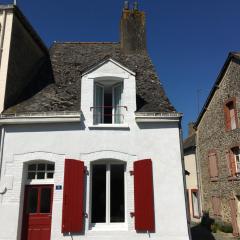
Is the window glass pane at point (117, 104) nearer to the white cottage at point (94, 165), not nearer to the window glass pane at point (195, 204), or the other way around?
the white cottage at point (94, 165)

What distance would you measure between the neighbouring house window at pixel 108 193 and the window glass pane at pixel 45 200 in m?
1.29

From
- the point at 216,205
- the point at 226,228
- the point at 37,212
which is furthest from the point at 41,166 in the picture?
the point at 216,205

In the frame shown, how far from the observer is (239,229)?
1648 centimetres

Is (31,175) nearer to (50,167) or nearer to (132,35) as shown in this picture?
(50,167)

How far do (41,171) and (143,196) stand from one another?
3.16m

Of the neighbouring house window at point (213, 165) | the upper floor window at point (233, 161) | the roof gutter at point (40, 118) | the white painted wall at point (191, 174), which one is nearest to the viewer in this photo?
the roof gutter at point (40, 118)

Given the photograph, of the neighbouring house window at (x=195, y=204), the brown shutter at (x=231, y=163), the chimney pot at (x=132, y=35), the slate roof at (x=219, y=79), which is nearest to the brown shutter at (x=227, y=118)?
the brown shutter at (x=231, y=163)

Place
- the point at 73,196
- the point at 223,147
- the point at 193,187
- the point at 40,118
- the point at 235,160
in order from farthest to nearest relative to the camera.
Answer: the point at 193,187 < the point at 223,147 < the point at 235,160 < the point at 40,118 < the point at 73,196

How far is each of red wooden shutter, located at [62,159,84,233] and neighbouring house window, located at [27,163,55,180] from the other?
2.48 ft

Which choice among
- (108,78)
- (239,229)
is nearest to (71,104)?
(108,78)

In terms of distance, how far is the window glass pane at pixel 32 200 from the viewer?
28.7 feet

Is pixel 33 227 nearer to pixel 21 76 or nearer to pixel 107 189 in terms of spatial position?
pixel 107 189

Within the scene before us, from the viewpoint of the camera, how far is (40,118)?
8945 mm

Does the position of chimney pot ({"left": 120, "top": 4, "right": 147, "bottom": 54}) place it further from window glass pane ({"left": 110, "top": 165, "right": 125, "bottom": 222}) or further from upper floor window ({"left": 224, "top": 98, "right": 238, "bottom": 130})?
upper floor window ({"left": 224, "top": 98, "right": 238, "bottom": 130})
